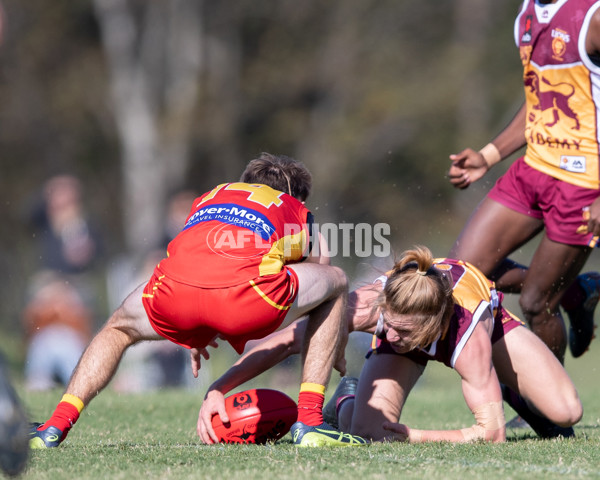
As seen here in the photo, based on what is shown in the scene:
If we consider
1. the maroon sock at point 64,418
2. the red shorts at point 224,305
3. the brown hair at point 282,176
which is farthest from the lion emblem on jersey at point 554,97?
the maroon sock at point 64,418

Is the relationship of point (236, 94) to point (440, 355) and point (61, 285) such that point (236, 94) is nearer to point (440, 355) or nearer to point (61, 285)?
point (61, 285)

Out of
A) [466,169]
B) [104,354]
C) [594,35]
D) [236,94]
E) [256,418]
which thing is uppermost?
[594,35]

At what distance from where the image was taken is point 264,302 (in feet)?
15.4

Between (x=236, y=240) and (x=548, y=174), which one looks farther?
(x=548, y=174)

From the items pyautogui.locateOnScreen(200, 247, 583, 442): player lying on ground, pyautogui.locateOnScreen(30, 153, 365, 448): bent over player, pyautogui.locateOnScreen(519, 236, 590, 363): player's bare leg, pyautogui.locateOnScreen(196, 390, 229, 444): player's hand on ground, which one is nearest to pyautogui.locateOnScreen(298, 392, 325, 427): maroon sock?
pyautogui.locateOnScreen(30, 153, 365, 448): bent over player

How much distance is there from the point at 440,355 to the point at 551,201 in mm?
1617

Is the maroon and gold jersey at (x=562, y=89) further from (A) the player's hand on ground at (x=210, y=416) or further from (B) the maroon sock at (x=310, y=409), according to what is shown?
(A) the player's hand on ground at (x=210, y=416)

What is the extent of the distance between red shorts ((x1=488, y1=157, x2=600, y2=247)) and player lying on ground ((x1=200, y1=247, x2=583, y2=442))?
921mm

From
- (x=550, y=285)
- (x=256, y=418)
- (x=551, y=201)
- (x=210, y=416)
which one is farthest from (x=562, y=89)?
(x=210, y=416)

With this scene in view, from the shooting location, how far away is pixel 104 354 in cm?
496

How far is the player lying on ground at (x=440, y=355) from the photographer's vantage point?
4.90 meters

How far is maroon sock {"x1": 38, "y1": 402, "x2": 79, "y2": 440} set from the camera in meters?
4.80

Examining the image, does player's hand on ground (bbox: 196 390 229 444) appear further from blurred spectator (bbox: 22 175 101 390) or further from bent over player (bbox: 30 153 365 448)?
blurred spectator (bbox: 22 175 101 390)

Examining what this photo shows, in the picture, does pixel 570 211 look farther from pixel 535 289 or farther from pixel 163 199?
pixel 163 199
